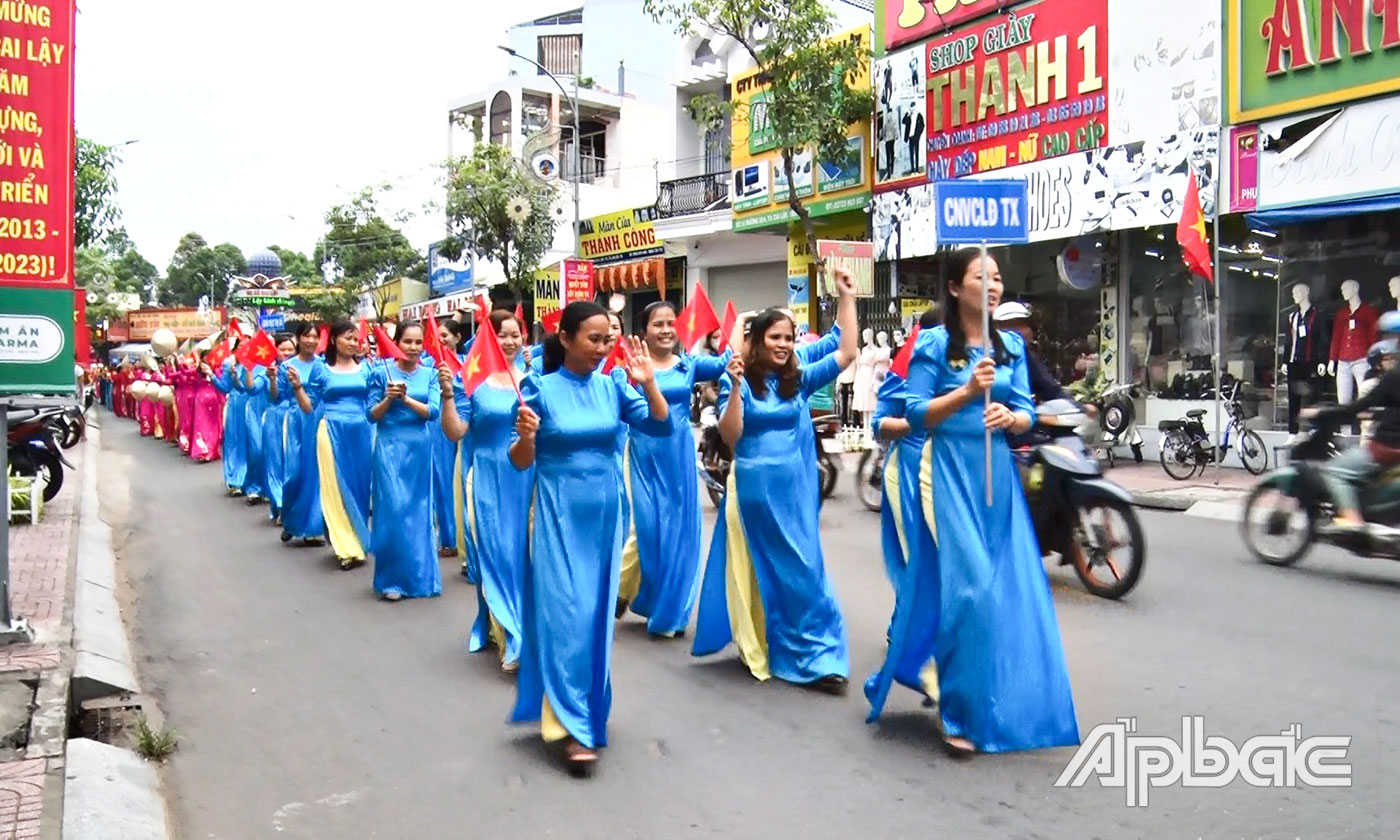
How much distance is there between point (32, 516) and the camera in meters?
10.9

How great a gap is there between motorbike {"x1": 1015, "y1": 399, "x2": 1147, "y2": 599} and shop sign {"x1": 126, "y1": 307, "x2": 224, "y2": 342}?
44435 mm

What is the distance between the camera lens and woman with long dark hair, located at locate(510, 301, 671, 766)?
450 cm

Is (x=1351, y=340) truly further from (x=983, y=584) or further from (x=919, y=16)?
(x=983, y=584)

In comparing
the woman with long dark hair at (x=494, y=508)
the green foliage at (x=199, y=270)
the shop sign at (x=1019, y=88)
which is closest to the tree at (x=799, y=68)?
the shop sign at (x=1019, y=88)

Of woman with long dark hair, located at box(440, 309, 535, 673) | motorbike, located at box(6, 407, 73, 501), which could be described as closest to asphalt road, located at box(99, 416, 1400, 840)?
woman with long dark hair, located at box(440, 309, 535, 673)

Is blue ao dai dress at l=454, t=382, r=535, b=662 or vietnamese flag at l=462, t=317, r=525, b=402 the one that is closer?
vietnamese flag at l=462, t=317, r=525, b=402

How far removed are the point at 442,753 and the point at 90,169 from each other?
41.8 feet

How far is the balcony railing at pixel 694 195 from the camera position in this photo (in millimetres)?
26969

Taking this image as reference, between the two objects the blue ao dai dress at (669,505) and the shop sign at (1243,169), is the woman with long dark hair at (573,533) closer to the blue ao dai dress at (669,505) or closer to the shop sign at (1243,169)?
the blue ao dai dress at (669,505)

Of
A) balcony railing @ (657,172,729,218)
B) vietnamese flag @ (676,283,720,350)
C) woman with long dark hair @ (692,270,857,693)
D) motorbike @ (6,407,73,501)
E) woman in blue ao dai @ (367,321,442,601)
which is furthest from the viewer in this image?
balcony railing @ (657,172,729,218)

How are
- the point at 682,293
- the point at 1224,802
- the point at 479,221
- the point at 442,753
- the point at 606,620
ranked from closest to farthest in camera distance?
the point at 1224,802 < the point at 606,620 < the point at 442,753 < the point at 682,293 < the point at 479,221

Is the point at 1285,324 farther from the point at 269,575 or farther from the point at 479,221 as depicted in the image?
the point at 479,221

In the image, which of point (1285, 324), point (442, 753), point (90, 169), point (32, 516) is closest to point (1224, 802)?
point (442, 753)

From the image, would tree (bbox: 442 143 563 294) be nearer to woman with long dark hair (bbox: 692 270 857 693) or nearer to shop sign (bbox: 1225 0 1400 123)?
shop sign (bbox: 1225 0 1400 123)
